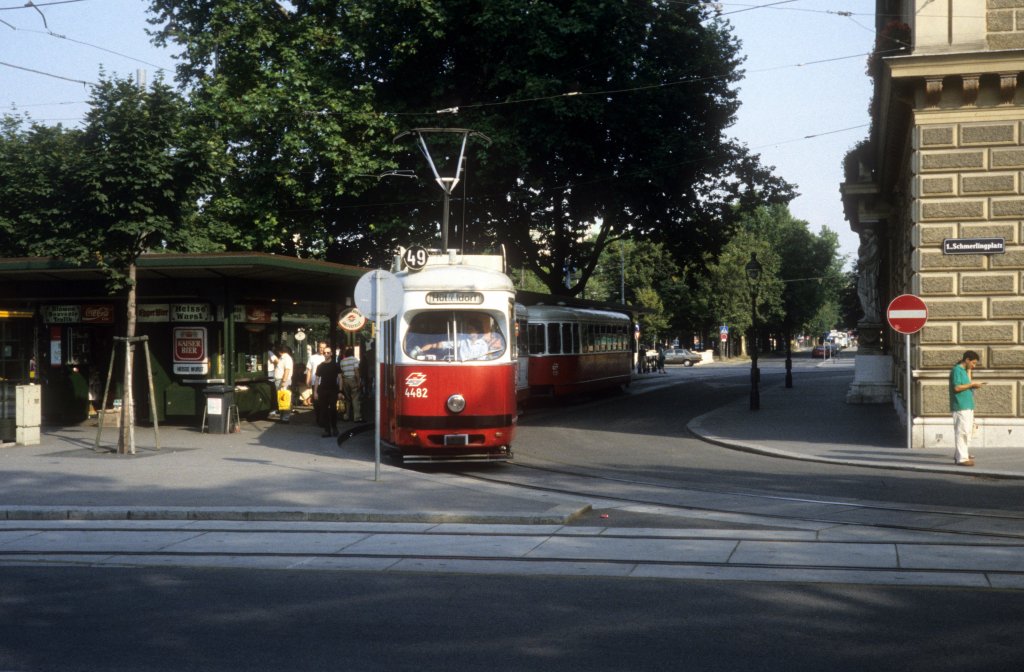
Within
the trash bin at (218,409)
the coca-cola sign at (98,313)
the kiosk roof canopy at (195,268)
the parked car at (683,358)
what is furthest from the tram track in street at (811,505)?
the parked car at (683,358)

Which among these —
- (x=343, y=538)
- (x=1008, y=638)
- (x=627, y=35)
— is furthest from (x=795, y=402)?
(x=1008, y=638)

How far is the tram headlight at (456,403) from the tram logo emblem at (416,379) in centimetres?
47

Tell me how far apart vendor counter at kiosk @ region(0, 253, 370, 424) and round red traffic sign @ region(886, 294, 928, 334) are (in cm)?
1074

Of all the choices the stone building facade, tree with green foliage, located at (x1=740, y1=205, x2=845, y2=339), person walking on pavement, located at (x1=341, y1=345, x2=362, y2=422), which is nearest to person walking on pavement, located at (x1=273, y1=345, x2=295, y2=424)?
person walking on pavement, located at (x1=341, y1=345, x2=362, y2=422)

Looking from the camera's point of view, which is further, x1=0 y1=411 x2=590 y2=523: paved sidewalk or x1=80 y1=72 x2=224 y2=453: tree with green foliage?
x1=80 y1=72 x2=224 y2=453: tree with green foliage

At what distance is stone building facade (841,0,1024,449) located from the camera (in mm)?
18156

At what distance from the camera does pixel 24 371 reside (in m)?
24.0

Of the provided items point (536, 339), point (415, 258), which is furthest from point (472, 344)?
point (536, 339)

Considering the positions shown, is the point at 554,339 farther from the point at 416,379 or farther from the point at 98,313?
the point at 416,379

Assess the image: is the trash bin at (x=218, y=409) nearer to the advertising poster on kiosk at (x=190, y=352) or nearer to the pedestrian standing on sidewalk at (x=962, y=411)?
the advertising poster on kiosk at (x=190, y=352)

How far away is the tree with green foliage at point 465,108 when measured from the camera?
29.4 meters

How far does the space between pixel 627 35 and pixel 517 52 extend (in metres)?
2.93

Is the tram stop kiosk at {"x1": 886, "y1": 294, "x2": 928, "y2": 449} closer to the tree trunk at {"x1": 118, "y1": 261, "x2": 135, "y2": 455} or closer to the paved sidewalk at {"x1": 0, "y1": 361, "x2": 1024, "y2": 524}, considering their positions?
the paved sidewalk at {"x1": 0, "y1": 361, "x2": 1024, "y2": 524}

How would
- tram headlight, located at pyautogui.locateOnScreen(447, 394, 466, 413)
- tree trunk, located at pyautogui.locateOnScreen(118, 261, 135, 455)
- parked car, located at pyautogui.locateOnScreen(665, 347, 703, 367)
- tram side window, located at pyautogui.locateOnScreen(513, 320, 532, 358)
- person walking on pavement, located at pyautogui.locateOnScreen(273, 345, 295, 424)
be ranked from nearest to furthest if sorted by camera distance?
tram headlight, located at pyautogui.locateOnScreen(447, 394, 466, 413) < tree trunk, located at pyautogui.locateOnScreen(118, 261, 135, 455) < person walking on pavement, located at pyautogui.locateOnScreen(273, 345, 295, 424) < tram side window, located at pyautogui.locateOnScreen(513, 320, 532, 358) < parked car, located at pyautogui.locateOnScreen(665, 347, 703, 367)
